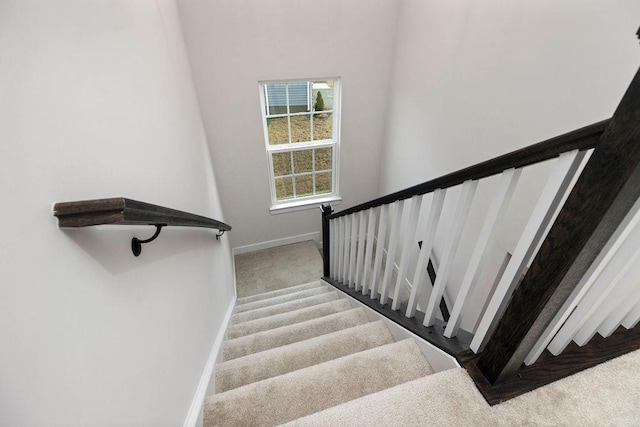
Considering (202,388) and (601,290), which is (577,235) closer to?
(601,290)

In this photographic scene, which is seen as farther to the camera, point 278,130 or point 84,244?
point 278,130

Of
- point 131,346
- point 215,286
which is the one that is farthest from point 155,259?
point 215,286

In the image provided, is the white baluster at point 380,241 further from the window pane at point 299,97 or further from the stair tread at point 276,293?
the window pane at point 299,97

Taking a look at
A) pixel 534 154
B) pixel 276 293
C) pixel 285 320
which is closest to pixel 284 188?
pixel 276 293

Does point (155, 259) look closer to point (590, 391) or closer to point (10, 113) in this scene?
point (10, 113)

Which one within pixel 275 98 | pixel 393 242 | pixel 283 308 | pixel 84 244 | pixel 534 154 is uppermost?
pixel 275 98

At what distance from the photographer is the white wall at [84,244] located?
47 cm

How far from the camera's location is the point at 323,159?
375 cm

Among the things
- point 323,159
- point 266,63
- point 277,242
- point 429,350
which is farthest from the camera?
point 277,242

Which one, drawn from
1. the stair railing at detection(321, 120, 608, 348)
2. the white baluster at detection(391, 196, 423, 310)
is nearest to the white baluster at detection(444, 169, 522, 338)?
the stair railing at detection(321, 120, 608, 348)

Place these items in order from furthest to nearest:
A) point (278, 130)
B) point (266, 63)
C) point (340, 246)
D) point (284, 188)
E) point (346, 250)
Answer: point (284, 188) → point (278, 130) → point (266, 63) → point (340, 246) → point (346, 250)

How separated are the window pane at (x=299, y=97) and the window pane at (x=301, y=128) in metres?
0.09

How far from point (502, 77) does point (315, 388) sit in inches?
81.2

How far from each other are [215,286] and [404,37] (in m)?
2.94
